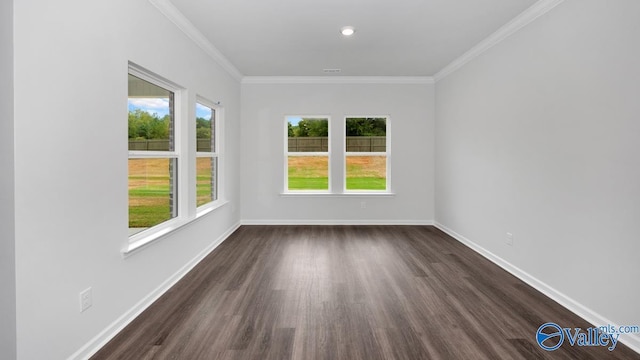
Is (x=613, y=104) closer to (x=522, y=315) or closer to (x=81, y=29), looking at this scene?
(x=522, y=315)

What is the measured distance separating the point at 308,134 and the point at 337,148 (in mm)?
590

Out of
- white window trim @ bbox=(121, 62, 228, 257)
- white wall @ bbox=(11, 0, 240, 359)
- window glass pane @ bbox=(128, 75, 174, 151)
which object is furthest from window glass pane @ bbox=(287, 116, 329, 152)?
white wall @ bbox=(11, 0, 240, 359)

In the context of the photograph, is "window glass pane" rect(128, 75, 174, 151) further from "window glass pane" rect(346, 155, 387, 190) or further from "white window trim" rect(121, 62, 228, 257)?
"window glass pane" rect(346, 155, 387, 190)

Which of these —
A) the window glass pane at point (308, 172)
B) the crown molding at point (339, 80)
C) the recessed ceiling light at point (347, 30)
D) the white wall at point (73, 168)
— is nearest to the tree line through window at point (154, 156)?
the white wall at point (73, 168)

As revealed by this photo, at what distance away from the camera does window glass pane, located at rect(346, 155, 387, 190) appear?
6.11m

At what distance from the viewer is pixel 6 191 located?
152 cm

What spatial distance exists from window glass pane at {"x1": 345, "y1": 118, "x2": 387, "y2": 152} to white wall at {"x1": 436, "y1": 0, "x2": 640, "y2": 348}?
79.3 inches

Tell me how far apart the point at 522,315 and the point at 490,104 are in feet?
8.01

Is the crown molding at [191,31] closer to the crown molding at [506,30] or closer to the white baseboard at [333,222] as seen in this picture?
the white baseboard at [333,222]

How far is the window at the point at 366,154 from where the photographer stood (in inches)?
239

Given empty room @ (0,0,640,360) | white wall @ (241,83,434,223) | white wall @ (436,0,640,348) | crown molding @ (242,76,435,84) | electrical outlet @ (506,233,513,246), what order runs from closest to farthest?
empty room @ (0,0,640,360), white wall @ (436,0,640,348), electrical outlet @ (506,233,513,246), crown molding @ (242,76,435,84), white wall @ (241,83,434,223)

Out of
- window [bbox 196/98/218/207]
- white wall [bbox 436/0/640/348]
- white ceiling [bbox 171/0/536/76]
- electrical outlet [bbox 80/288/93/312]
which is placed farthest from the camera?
window [bbox 196/98/218/207]

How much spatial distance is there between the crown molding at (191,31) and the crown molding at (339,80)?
779mm

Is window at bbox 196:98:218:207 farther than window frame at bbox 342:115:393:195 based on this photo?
No
